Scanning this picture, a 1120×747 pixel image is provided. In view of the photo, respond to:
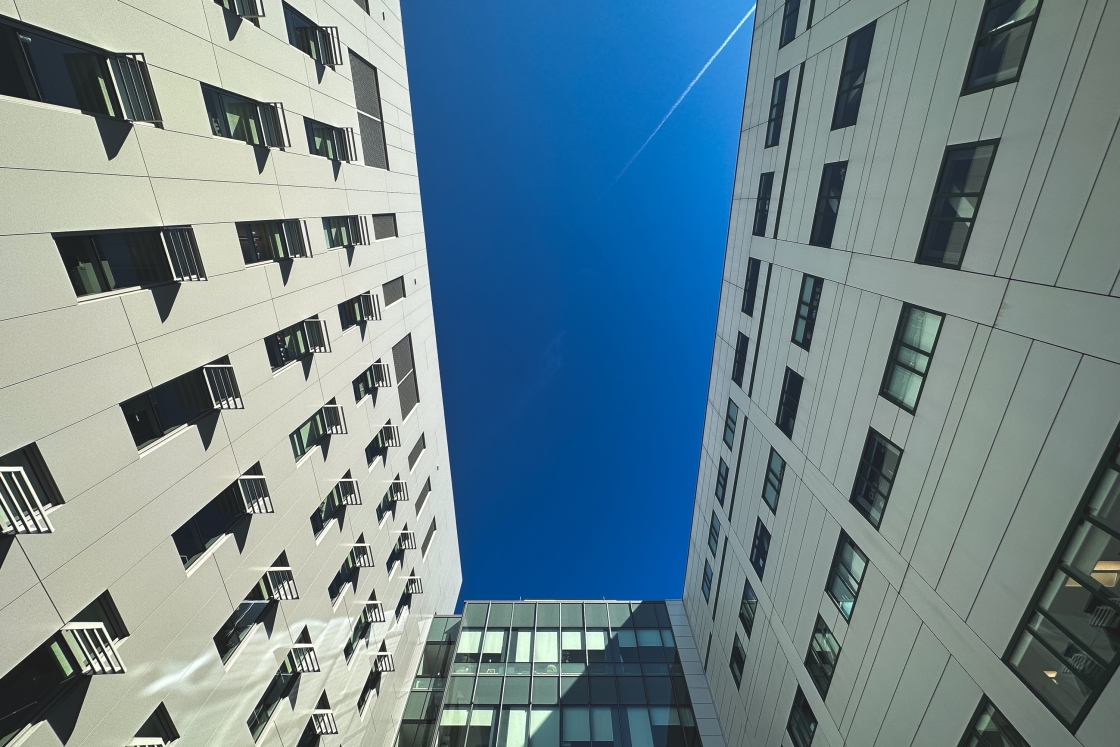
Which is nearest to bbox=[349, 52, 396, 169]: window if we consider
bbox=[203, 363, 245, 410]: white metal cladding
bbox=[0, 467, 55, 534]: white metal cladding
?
bbox=[203, 363, 245, 410]: white metal cladding

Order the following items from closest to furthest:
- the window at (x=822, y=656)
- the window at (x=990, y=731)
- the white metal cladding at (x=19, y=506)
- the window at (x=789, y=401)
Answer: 1. the white metal cladding at (x=19, y=506)
2. the window at (x=990, y=731)
3. the window at (x=822, y=656)
4. the window at (x=789, y=401)

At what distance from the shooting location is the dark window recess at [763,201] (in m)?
22.1

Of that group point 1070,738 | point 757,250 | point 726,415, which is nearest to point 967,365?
point 1070,738

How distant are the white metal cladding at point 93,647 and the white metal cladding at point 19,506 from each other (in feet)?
7.79

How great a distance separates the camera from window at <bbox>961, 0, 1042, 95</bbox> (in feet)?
30.9

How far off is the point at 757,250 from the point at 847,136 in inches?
321

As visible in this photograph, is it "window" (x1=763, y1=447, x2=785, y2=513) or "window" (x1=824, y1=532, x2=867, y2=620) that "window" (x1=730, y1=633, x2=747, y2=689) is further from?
"window" (x1=824, y1=532, x2=867, y2=620)

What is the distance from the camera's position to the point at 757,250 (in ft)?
76.9

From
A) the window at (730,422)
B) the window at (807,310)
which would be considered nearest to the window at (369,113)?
the window at (807,310)

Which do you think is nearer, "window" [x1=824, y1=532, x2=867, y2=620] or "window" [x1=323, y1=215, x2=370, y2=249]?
"window" [x1=824, y1=532, x2=867, y2=620]

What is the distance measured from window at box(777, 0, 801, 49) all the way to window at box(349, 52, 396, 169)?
20.3 metres

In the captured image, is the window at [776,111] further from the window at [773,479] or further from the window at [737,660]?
the window at [737,660]

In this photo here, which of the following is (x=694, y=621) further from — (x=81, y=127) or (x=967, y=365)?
(x=81, y=127)

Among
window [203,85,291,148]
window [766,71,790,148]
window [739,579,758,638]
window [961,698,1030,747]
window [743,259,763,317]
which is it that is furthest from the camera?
window [743,259,763,317]
